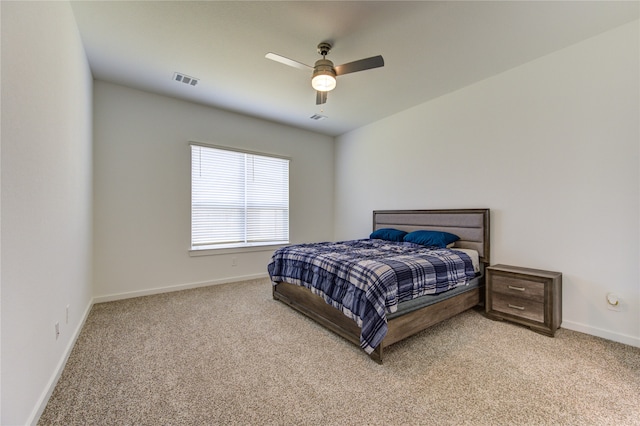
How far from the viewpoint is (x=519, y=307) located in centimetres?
277

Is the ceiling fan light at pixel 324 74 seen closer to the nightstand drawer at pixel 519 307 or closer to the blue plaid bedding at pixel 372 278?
the blue plaid bedding at pixel 372 278

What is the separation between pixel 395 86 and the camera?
11.8ft

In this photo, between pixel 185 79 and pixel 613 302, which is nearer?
pixel 613 302

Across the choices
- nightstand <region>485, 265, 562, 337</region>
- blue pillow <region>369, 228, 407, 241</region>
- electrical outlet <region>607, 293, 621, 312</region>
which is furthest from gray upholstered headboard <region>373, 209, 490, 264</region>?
electrical outlet <region>607, 293, 621, 312</region>

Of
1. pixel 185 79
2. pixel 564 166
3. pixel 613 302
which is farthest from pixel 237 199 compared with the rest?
pixel 613 302

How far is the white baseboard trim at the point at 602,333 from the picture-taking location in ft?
7.86

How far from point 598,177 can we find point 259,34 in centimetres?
359

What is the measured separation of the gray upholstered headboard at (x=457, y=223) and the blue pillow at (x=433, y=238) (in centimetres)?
13

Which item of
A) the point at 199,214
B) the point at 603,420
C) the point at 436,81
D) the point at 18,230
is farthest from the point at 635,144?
the point at 199,214

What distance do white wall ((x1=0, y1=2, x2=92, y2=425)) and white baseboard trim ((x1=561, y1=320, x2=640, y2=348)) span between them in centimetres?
429

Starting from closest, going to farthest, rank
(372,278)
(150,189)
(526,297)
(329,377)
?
1. (329,377)
2. (372,278)
3. (526,297)
4. (150,189)

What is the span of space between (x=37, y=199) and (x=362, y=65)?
2601 millimetres

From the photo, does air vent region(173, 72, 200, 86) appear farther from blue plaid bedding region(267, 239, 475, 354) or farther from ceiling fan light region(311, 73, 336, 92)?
blue plaid bedding region(267, 239, 475, 354)

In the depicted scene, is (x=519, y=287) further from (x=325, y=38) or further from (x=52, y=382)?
(x=52, y=382)
